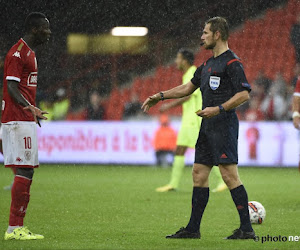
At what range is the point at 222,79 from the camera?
226 inches

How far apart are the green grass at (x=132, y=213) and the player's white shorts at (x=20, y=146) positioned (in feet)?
2.10

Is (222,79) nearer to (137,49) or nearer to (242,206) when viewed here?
(242,206)

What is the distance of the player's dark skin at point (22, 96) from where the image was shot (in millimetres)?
5613

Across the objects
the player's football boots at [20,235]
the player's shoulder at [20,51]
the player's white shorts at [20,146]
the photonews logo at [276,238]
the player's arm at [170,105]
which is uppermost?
the player's shoulder at [20,51]

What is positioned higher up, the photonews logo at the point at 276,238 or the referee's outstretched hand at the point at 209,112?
the referee's outstretched hand at the point at 209,112

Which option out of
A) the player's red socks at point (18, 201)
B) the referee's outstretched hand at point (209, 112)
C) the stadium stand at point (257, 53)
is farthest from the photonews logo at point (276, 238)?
the stadium stand at point (257, 53)

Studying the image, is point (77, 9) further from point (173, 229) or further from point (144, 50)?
point (173, 229)

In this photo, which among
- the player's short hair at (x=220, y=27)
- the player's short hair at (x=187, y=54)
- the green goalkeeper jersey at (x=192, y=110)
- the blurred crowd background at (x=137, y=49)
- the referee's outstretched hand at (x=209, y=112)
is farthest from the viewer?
the blurred crowd background at (x=137, y=49)

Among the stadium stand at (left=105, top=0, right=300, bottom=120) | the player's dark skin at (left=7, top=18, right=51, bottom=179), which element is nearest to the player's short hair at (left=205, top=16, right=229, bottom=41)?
the player's dark skin at (left=7, top=18, right=51, bottom=179)

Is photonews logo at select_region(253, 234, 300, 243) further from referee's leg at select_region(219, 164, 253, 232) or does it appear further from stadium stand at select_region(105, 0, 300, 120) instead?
stadium stand at select_region(105, 0, 300, 120)

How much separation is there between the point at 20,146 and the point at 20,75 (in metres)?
0.57

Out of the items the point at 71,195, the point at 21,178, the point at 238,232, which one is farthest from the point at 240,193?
the point at 71,195

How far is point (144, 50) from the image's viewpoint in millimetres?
21953

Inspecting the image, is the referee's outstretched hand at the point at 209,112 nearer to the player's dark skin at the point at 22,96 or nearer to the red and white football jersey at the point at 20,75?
the player's dark skin at the point at 22,96
